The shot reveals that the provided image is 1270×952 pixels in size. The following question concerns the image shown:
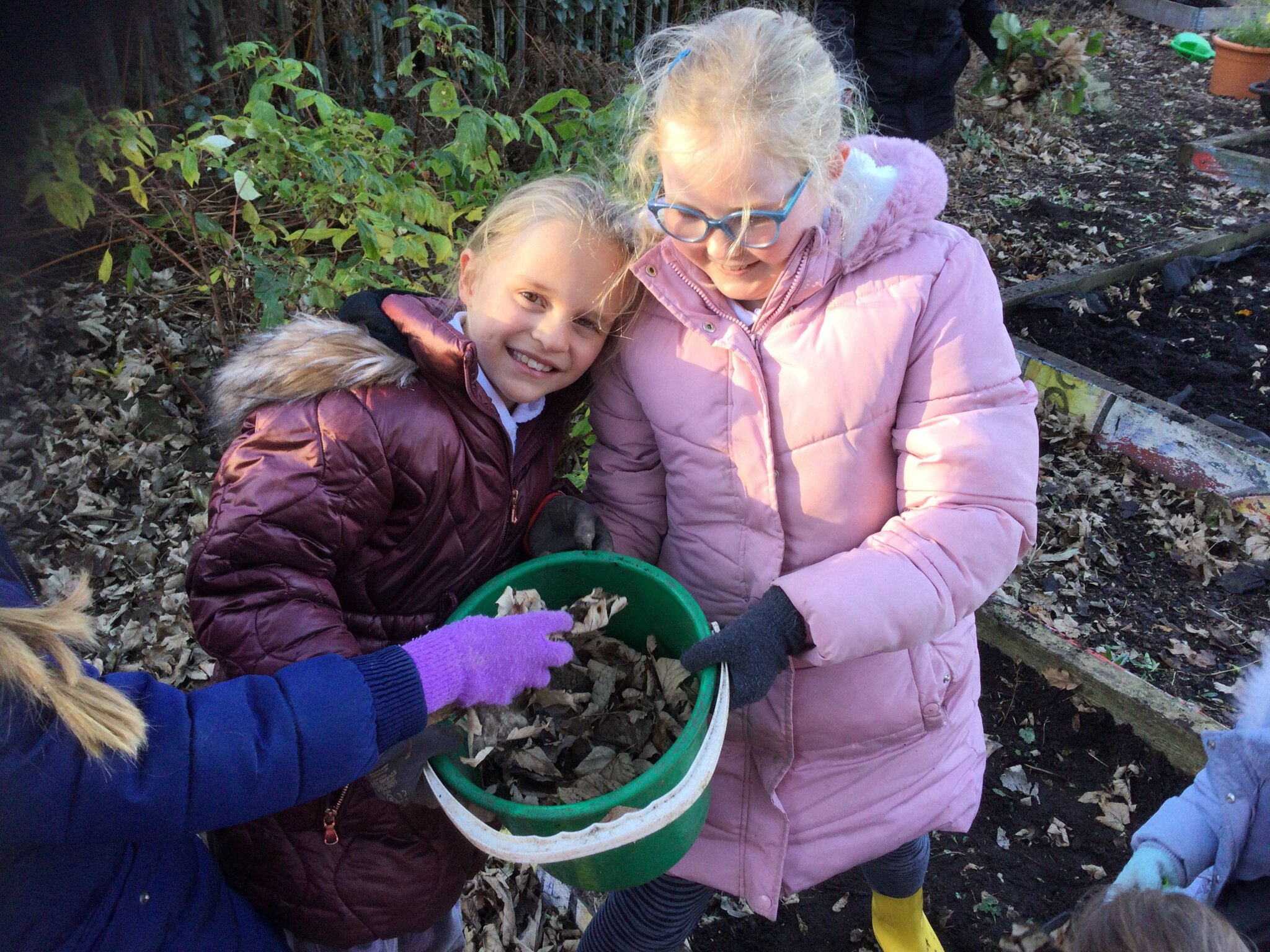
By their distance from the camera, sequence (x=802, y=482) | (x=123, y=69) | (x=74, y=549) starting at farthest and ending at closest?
(x=74, y=549), (x=802, y=482), (x=123, y=69)

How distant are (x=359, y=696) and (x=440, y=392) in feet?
1.89

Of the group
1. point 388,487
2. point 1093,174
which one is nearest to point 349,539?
point 388,487

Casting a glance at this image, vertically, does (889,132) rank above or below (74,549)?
above

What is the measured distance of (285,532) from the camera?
145cm

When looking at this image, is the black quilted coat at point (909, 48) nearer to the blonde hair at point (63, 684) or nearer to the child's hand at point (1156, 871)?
the child's hand at point (1156, 871)

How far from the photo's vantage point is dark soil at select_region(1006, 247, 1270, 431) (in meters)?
4.69

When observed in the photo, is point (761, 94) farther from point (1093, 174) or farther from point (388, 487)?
point (1093, 174)

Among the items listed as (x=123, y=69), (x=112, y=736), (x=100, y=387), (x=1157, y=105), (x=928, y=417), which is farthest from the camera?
(x=1157, y=105)

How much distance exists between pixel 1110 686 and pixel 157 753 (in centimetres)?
284

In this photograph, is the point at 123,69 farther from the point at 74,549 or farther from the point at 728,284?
the point at 74,549

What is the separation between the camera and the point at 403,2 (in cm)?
513

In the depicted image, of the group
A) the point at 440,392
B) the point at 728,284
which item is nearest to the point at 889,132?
the point at 728,284

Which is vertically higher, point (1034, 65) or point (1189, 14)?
point (1034, 65)

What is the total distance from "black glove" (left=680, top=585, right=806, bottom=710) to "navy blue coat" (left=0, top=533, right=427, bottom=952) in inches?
18.9
